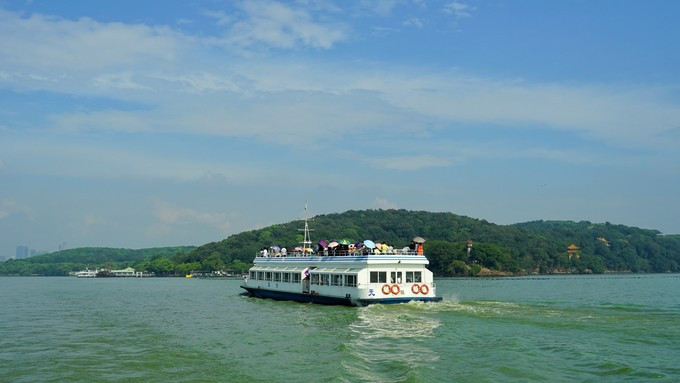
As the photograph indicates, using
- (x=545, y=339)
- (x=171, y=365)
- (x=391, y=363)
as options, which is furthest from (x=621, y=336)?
(x=171, y=365)

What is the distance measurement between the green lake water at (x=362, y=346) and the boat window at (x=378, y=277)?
2.25 metres

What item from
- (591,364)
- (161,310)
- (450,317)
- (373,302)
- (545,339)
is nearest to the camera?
(591,364)

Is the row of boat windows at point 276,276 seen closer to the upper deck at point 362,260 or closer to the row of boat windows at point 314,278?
the row of boat windows at point 314,278

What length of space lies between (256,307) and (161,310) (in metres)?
8.71

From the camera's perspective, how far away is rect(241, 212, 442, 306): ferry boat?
47281mm

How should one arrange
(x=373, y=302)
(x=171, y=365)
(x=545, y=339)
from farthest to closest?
(x=373, y=302), (x=545, y=339), (x=171, y=365)

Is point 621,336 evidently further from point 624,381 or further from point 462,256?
point 462,256

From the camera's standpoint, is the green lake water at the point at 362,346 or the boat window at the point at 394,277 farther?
the boat window at the point at 394,277

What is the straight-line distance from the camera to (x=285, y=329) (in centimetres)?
3731

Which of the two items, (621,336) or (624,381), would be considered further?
(621,336)

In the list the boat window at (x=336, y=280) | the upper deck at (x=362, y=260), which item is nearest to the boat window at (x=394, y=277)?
the upper deck at (x=362, y=260)

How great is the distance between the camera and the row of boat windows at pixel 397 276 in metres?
47.6

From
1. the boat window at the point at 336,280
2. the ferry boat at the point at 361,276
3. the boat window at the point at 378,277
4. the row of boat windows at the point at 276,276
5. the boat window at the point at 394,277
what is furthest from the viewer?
the row of boat windows at the point at 276,276

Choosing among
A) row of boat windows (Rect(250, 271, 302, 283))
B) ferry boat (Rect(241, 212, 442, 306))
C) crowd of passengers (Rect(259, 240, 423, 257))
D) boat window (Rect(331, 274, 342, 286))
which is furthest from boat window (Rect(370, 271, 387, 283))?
→ row of boat windows (Rect(250, 271, 302, 283))
